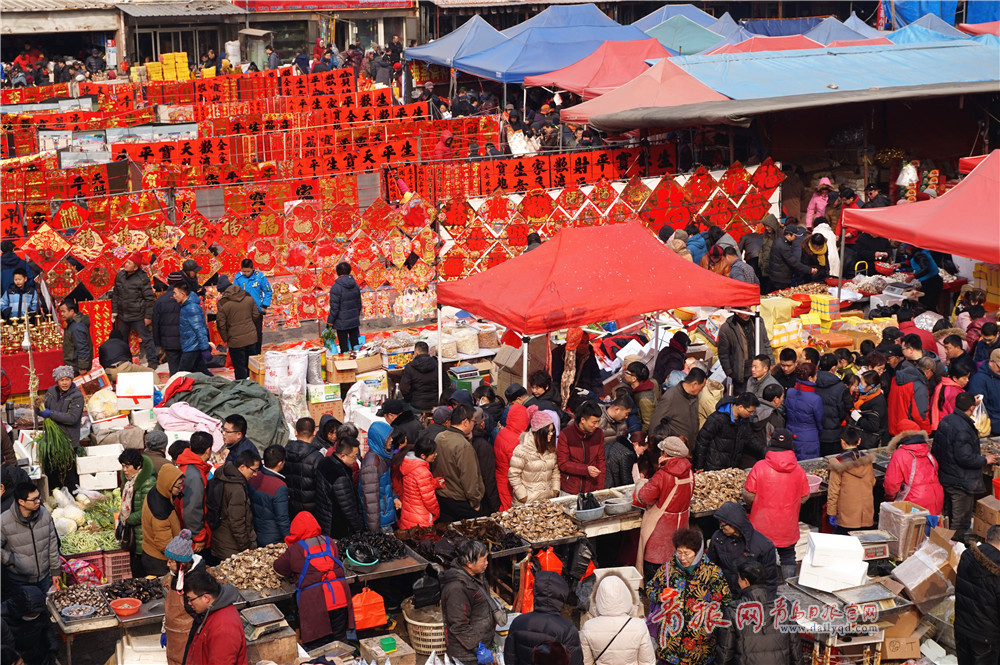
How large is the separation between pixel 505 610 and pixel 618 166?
11801 mm

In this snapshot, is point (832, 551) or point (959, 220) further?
point (959, 220)

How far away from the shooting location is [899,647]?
879cm

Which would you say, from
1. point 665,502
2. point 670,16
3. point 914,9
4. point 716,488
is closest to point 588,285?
point 716,488

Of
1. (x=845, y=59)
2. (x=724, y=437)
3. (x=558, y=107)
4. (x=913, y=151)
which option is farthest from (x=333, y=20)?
(x=724, y=437)

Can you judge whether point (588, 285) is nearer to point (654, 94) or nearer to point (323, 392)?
point (323, 392)

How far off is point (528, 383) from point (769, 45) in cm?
1923

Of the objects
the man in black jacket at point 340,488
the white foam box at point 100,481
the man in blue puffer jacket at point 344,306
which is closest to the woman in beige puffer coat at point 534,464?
the man in black jacket at point 340,488

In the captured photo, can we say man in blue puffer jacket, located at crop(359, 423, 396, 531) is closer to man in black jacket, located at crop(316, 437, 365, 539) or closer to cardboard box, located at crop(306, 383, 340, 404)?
man in black jacket, located at crop(316, 437, 365, 539)

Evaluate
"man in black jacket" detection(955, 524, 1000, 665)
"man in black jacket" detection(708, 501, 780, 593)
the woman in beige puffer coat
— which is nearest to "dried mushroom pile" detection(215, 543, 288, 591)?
the woman in beige puffer coat

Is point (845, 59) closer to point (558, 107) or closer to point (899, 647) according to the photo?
point (558, 107)

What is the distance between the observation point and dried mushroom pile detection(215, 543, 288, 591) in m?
8.77

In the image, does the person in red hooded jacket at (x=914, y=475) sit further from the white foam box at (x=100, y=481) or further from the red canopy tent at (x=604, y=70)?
the red canopy tent at (x=604, y=70)

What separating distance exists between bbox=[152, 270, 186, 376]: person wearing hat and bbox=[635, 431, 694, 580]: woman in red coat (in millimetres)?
6804

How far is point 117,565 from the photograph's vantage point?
1008 cm
